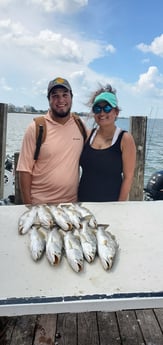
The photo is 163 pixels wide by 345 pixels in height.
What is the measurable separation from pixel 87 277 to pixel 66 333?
3.81 feet

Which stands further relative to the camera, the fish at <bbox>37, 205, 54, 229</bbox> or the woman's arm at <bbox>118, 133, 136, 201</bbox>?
Answer: the woman's arm at <bbox>118, 133, 136, 201</bbox>

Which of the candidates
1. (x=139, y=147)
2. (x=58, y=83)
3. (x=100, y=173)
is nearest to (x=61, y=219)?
(x=100, y=173)

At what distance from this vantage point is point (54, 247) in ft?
5.38

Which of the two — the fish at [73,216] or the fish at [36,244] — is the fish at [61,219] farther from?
the fish at [36,244]

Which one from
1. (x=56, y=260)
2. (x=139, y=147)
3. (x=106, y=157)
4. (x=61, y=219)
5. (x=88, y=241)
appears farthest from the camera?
(x=139, y=147)

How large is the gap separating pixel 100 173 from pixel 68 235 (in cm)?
74

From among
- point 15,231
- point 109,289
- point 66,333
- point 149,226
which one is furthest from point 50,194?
point 109,289

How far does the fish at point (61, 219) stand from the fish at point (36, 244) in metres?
0.14

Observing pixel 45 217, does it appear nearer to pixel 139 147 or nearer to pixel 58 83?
pixel 58 83

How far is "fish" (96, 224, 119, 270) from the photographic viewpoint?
1566 mm

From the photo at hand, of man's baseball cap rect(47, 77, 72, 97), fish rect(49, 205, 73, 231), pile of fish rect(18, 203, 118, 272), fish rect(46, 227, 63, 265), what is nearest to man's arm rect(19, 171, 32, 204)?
pile of fish rect(18, 203, 118, 272)

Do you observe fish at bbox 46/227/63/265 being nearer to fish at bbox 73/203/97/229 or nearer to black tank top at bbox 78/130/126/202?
fish at bbox 73/203/97/229

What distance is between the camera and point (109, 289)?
1424 millimetres

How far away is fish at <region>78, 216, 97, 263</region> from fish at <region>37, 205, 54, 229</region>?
0.61ft
